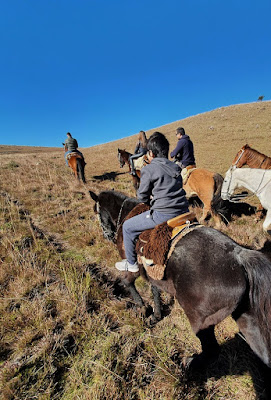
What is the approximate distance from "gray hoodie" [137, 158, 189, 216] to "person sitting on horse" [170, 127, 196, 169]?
487 centimetres

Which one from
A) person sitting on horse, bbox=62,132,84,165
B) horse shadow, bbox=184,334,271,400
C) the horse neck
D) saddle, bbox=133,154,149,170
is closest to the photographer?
horse shadow, bbox=184,334,271,400

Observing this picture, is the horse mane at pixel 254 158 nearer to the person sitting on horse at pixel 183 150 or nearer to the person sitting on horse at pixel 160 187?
the person sitting on horse at pixel 183 150

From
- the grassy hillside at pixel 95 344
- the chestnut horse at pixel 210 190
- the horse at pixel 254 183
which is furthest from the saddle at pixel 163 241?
the chestnut horse at pixel 210 190

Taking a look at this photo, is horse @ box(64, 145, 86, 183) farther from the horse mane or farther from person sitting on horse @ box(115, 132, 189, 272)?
person sitting on horse @ box(115, 132, 189, 272)

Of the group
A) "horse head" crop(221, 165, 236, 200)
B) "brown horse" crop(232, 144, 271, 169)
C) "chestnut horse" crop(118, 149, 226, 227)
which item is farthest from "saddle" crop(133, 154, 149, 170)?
"brown horse" crop(232, 144, 271, 169)

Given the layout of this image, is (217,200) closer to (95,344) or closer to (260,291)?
(260,291)

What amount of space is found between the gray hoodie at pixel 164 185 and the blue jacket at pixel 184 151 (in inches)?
192

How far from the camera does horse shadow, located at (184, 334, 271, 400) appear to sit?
191 centimetres

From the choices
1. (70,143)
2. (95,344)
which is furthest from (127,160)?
(95,344)

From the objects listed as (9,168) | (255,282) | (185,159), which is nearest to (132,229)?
(255,282)

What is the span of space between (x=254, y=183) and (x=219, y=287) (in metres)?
4.95

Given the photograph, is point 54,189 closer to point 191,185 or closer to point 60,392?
point 191,185

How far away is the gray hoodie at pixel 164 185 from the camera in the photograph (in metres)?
2.39

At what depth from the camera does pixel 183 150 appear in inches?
278
